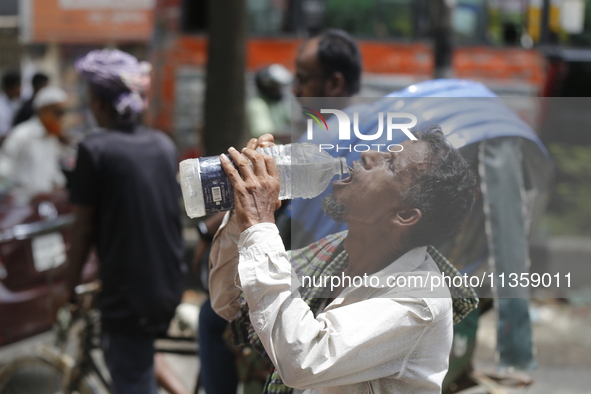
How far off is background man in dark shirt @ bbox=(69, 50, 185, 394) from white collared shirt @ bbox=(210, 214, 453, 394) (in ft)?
5.17

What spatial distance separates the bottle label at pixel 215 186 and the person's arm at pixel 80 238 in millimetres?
1522

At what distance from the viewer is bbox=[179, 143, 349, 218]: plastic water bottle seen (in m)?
1.78

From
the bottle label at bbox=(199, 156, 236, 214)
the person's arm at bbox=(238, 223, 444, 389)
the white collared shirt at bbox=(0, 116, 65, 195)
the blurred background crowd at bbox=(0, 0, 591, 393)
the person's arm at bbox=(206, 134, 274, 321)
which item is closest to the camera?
the person's arm at bbox=(238, 223, 444, 389)

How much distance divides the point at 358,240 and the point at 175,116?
326 inches

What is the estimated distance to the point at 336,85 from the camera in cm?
321

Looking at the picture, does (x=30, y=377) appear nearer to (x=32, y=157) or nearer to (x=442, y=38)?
(x=32, y=157)

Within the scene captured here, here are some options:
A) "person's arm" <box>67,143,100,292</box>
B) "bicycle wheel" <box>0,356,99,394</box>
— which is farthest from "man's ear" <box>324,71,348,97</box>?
"bicycle wheel" <box>0,356,99,394</box>

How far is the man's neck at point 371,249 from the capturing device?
180 centimetres

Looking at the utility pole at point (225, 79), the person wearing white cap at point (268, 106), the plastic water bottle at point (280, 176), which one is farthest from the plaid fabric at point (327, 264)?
the person wearing white cap at point (268, 106)

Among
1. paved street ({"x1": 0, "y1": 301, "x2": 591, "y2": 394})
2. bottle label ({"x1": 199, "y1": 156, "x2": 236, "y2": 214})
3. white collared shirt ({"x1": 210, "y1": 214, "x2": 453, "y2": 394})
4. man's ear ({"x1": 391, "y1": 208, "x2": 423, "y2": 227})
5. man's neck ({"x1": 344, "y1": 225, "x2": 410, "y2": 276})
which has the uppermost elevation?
bottle label ({"x1": 199, "y1": 156, "x2": 236, "y2": 214})

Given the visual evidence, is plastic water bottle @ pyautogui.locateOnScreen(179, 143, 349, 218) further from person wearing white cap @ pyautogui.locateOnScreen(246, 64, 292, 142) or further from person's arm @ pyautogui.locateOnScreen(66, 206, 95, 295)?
person wearing white cap @ pyautogui.locateOnScreen(246, 64, 292, 142)

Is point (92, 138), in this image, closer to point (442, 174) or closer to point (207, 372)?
point (207, 372)

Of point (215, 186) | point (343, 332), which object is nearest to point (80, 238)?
point (215, 186)

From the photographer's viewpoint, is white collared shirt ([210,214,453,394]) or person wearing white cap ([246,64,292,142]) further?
person wearing white cap ([246,64,292,142])
